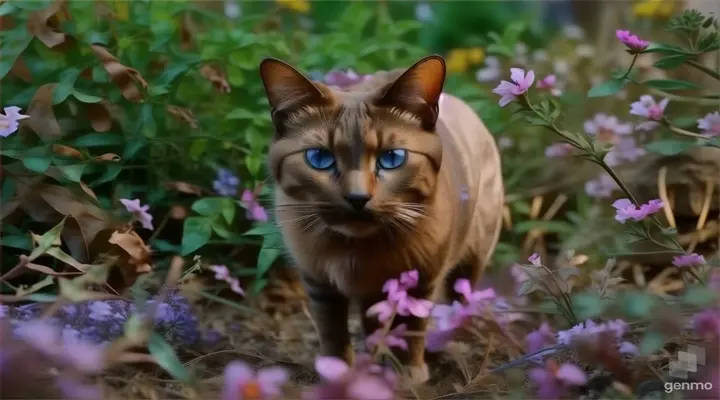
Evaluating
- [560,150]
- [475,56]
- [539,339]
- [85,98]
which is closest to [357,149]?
[539,339]

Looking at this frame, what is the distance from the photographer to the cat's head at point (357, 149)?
44.0 inches

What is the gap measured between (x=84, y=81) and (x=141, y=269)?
1.56 feet

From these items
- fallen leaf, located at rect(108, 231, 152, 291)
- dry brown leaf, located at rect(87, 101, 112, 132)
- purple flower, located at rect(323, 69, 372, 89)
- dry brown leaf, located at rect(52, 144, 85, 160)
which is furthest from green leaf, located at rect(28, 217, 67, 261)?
purple flower, located at rect(323, 69, 372, 89)

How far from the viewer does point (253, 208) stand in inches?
61.0

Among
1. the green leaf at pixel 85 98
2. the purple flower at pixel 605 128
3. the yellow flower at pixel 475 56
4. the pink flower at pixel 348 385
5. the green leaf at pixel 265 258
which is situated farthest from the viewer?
the yellow flower at pixel 475 56

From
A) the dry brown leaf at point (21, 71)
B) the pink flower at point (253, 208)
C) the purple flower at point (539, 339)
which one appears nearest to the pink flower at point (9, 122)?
the dry brown leaf at point (21, 71)

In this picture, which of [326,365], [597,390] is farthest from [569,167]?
[326,365]

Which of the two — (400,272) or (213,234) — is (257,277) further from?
(400,272)

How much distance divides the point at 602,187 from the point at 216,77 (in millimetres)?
1082

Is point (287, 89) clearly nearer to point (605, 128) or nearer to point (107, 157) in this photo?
point (107, 157)

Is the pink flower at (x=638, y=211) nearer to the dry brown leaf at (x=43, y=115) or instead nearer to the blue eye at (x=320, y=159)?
the blue eye at (x=320, y=159)

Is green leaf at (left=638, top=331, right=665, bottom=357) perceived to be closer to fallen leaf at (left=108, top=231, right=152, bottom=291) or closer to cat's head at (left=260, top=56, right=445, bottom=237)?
cat's head at (left=260, top=56, right=445, bottom=237)

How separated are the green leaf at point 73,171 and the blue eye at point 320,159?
0.46m

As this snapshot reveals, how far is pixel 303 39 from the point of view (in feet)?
7.02
